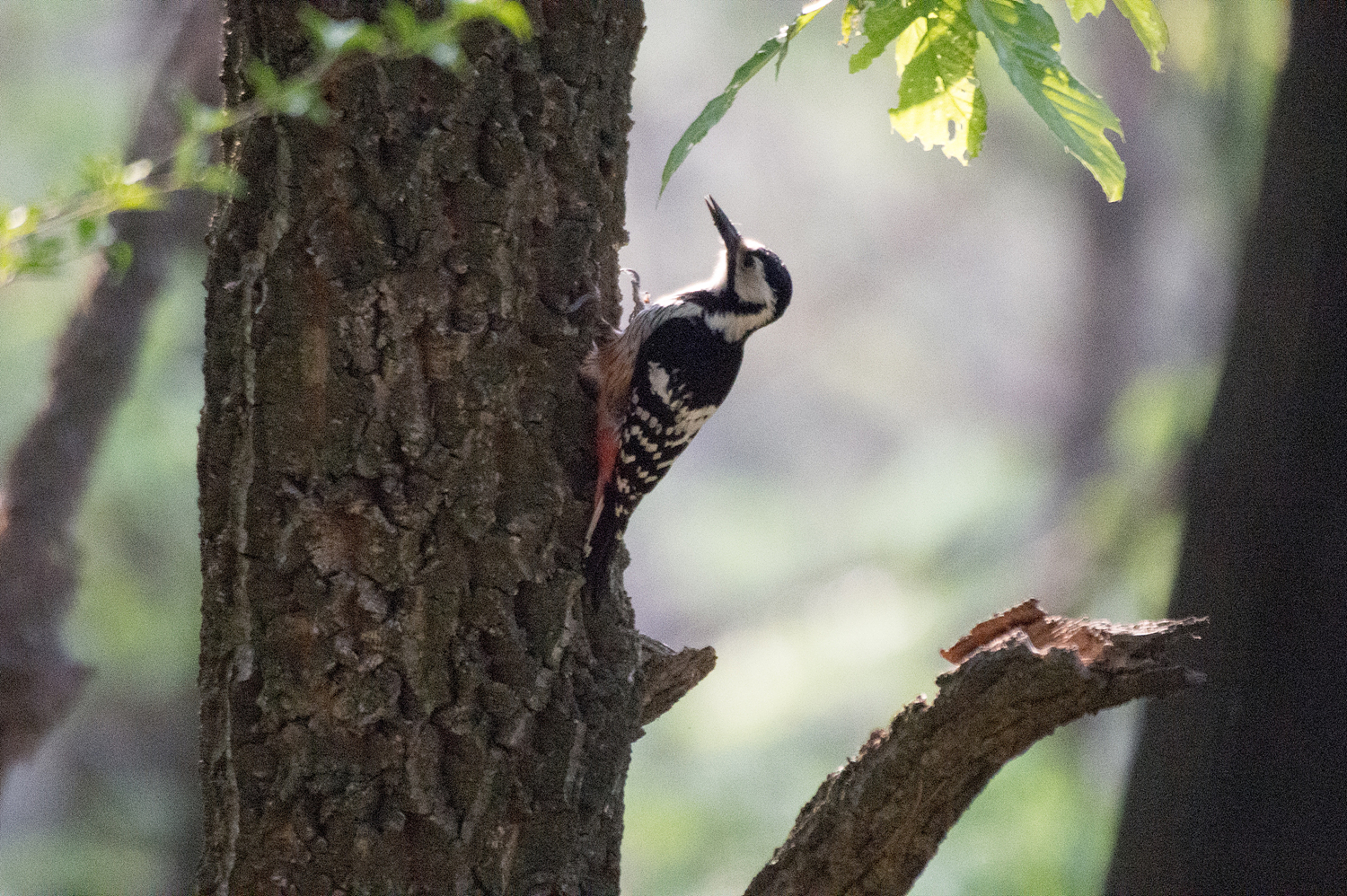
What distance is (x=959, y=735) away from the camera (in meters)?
1.51

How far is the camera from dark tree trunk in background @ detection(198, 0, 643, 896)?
1.52 metres

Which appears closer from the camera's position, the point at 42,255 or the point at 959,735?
the point at 42,255

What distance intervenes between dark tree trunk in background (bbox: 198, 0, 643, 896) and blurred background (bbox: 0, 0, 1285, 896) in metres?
1.90

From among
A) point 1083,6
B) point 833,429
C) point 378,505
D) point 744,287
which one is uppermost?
point 833,429

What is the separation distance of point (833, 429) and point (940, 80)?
582 cm

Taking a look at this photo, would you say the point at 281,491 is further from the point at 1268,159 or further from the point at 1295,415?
the point at 1268,159

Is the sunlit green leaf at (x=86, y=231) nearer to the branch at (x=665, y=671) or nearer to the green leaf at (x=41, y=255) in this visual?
the green leaf at (x=41, y=255)

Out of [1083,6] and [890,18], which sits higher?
[1083,6]

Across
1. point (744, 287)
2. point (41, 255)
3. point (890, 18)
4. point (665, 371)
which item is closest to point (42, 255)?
point (41, 255)

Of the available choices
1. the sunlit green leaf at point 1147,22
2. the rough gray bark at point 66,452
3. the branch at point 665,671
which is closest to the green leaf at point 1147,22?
the sunlit green leaf at point 1147,22

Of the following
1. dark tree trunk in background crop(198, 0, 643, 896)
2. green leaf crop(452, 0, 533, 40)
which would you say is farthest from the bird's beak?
green leaf crop(452, 0, 533, 40)

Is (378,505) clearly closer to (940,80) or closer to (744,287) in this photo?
(940,80)

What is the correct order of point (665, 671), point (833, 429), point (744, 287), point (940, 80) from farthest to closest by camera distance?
1. point (833, 429)
2. point (744, 287)
3. point (665, 671)
4. point (940, 80)

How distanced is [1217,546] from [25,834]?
14.0 feet
